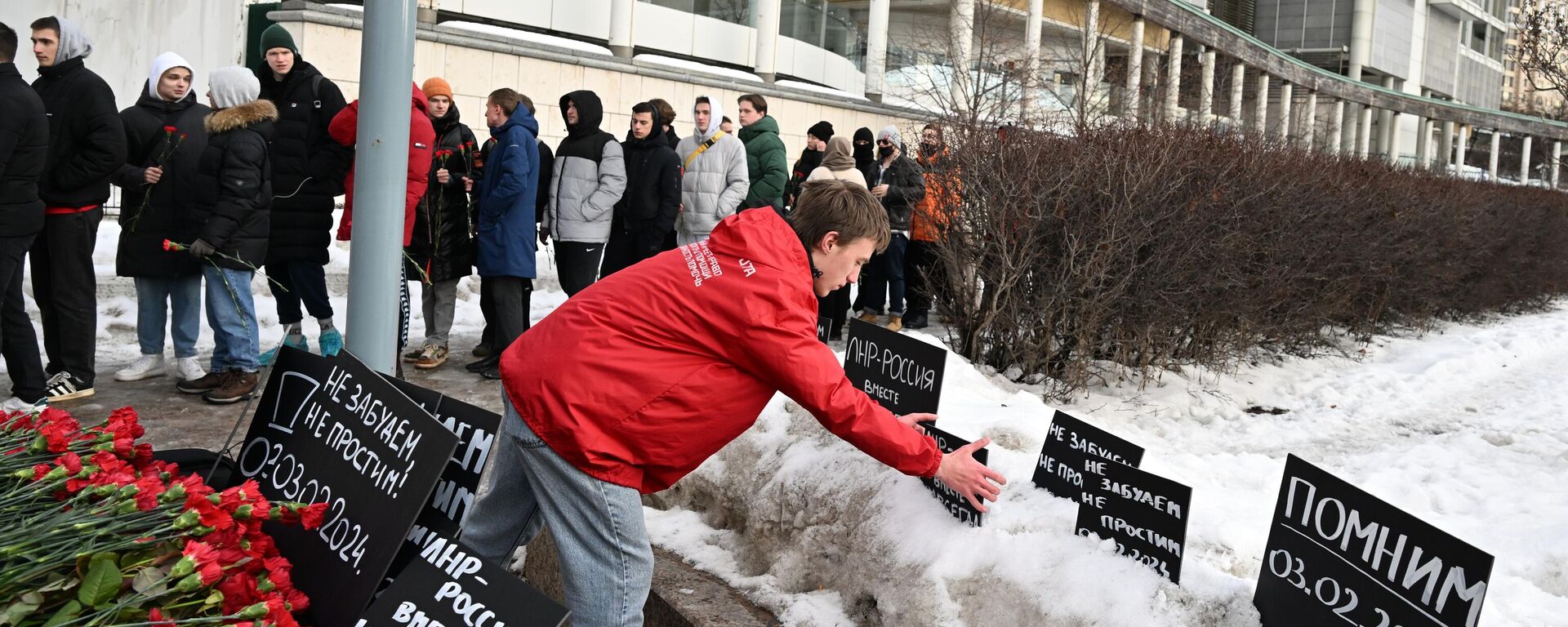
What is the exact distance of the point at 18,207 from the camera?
224 inches

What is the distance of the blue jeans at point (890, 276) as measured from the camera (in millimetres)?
10039

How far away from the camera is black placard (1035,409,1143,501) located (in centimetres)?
319

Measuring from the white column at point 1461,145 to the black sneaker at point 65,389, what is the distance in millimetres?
64697

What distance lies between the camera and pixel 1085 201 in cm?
726

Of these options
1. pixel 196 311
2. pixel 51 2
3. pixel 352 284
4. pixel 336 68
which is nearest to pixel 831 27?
pixel 336 68

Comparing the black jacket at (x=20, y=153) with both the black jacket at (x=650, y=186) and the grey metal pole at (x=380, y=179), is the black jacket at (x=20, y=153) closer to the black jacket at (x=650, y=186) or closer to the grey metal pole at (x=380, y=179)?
the grey metal pole at (x=380, y=179)

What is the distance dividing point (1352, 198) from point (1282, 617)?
8334 millimetres

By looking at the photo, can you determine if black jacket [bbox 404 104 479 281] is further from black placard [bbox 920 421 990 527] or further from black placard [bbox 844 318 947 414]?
black placard [bbox 920 421 990 527]

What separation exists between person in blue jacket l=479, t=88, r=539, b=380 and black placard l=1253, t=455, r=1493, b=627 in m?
5.25

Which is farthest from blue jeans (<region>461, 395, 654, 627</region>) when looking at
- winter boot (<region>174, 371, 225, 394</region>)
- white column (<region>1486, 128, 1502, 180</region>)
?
white column (<region>1486, 128, 1502, 180</region>)

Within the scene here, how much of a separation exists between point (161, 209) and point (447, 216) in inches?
62.3

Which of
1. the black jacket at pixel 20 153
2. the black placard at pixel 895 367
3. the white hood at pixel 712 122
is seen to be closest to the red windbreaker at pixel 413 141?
the black jacket at pixel 20 153

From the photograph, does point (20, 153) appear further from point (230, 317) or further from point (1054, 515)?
point (1054, 515)

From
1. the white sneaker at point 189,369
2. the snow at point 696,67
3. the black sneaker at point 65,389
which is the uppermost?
the snow at point 696,67
